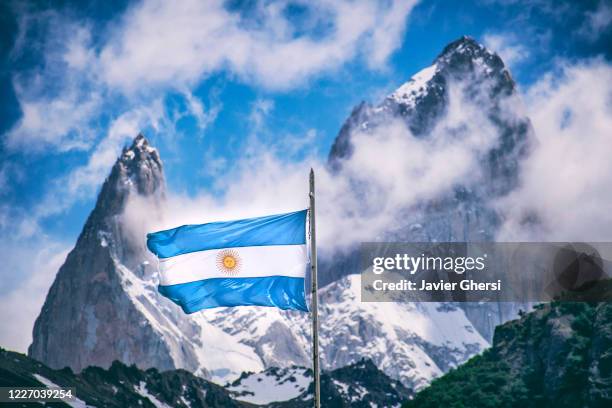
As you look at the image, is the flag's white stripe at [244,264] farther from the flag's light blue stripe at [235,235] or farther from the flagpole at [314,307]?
the flagpole at [314,307]

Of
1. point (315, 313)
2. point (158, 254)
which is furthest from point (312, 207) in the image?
point (158, 254)

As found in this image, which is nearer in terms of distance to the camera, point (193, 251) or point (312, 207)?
point (312, 207)

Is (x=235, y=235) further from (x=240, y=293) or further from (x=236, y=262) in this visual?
(x=240, y=293)

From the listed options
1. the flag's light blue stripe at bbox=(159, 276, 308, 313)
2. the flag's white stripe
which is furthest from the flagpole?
the flag's light blue stripe at bbox=(159, 276, 308, 313)

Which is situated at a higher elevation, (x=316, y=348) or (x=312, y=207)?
(x=312, y=207)

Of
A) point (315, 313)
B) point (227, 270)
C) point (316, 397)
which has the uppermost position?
point (227, 270)

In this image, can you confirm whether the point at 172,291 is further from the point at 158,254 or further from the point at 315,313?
the point at 315,313

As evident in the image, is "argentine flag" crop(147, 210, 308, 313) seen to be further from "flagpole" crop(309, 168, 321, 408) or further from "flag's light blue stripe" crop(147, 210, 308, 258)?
"flagpole" crop(309, 168, 321, 408)
